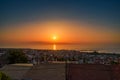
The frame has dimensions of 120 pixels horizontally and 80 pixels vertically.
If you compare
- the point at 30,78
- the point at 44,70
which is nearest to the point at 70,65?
the point at 44,70

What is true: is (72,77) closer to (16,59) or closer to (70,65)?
(70,65)

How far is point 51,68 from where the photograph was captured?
21.7 metres

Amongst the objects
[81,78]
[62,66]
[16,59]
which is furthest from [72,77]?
[16,59]

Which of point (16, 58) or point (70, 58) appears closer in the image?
point (16, 58)

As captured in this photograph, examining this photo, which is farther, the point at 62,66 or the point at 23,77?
the point at 62,66

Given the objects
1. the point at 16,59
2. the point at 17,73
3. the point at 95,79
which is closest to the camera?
the point at 95,79

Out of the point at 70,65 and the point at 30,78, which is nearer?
the point at 30,78

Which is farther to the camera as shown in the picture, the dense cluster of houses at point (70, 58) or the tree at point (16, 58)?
the dense cluster of houses at point (70, 58)

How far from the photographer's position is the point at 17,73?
2103 centimetres

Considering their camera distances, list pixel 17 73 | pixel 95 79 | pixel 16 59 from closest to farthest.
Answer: pixel 95 79 < pixel 17 73 < pixel 16 59

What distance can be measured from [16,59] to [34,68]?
439 inches

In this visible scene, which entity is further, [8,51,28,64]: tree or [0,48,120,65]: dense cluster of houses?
[0,48,120,65]: dense cluster of houses

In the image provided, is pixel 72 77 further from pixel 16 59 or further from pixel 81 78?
pixel 16 59

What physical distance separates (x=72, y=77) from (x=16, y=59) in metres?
14.3
